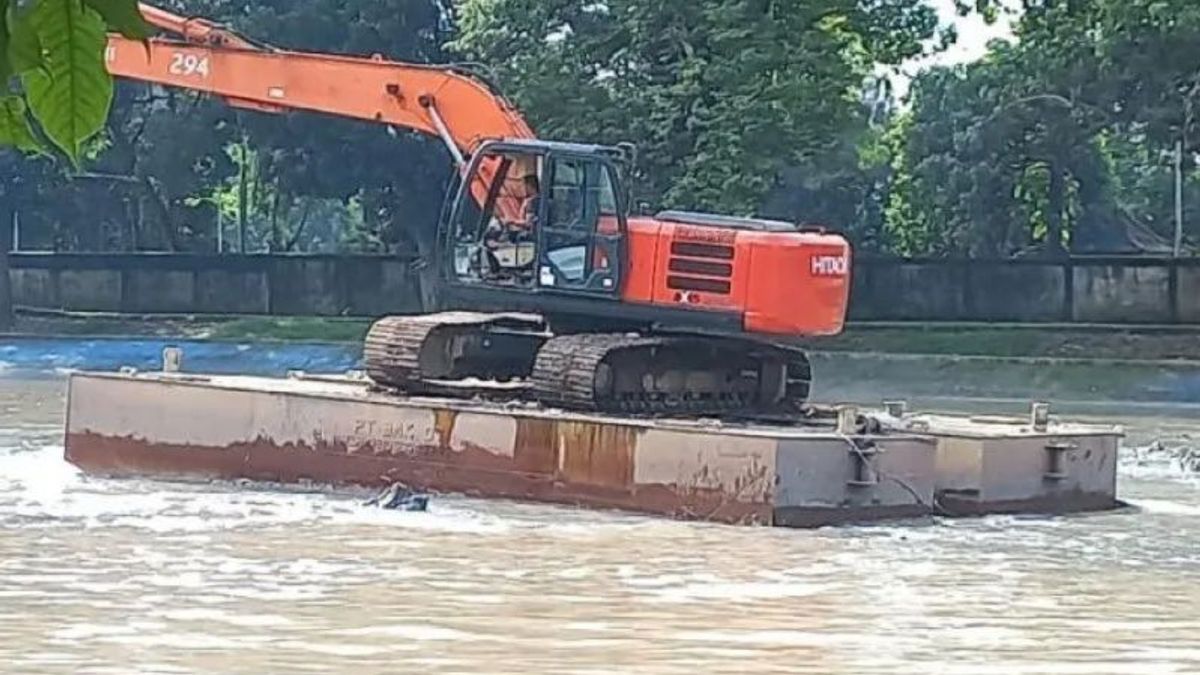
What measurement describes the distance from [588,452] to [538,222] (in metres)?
2.33

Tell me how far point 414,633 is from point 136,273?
118 ft

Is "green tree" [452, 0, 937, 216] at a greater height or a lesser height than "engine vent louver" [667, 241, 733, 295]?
greater

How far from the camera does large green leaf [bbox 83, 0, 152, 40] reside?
1938 millimetres

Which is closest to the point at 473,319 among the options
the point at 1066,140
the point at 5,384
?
the point at 5,384

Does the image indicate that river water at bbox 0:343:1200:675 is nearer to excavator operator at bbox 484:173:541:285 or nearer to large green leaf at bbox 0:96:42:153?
excavator operator at bbox 484:173:541:285

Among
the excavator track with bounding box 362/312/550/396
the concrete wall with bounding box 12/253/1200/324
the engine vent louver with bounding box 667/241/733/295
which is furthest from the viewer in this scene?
the concrete wall with bounding box 12/253/1200/324

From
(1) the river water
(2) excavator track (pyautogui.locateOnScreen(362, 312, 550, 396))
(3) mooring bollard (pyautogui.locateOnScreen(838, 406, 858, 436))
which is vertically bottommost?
(1) the river water

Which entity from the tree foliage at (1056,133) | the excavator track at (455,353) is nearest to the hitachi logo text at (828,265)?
the excavator track at (455,353)

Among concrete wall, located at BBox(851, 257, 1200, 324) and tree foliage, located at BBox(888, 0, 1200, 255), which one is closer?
tree foliage, located at BBox(888, 0, 1200, 255)

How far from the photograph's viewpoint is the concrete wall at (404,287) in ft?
133

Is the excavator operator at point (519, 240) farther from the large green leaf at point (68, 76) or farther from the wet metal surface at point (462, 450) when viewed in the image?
the large green leaf at point (68, 76)

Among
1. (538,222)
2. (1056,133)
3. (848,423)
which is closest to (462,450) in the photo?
(538,222)

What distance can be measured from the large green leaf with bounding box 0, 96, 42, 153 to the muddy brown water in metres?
8.29

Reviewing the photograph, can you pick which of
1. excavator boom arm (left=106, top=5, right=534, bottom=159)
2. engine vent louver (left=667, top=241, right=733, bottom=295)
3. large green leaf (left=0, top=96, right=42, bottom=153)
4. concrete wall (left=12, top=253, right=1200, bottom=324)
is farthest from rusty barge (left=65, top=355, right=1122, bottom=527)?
concrete wall (left=12, top=253, right=1200, bottom=324)
